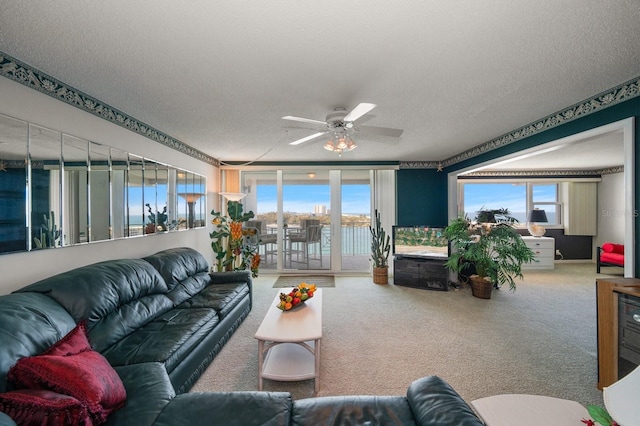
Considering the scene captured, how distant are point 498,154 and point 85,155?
5068 millimetres

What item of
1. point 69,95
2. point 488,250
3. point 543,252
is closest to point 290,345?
point 69,95

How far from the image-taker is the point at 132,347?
70.9 inches

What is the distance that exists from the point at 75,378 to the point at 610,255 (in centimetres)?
827

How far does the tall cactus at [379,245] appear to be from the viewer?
4992mm

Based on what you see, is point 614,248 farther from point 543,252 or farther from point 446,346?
point 446,346

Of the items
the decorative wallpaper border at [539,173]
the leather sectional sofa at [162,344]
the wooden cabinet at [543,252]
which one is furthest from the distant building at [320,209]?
the wooden cabinet at [543,252]

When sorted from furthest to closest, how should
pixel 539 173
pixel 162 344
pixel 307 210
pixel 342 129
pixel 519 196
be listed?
pixel 519 196, pixel 539 173, pixel 307 210, pixel 342 129, pixel 162 344

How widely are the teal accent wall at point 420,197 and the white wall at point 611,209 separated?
14.9 ft

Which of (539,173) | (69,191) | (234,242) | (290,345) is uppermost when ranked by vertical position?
(539,173)

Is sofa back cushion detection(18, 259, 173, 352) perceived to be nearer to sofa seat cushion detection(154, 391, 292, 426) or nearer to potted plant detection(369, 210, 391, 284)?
sofa seat cushion detection(154, 391, 292, 426)

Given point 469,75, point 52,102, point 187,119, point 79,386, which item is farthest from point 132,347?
point 469,75

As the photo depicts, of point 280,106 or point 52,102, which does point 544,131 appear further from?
point 52,102

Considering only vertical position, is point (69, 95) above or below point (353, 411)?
above

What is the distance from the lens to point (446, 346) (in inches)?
103
